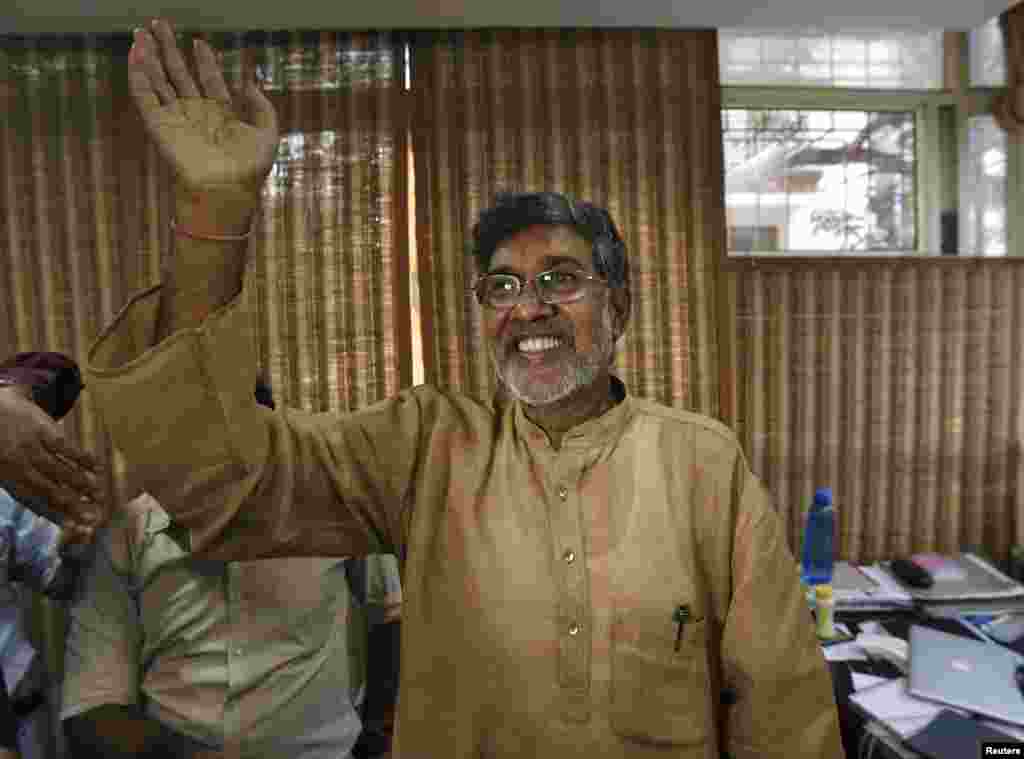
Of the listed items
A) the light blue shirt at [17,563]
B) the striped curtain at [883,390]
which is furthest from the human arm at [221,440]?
the striped curtain at [883,390]

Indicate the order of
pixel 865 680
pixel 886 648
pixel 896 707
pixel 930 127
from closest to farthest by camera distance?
pixel 896 707 → pixel 865 680 → pixel 886 648 → pixel 930 127

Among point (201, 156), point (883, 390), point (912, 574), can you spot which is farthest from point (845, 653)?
point (201, 156)

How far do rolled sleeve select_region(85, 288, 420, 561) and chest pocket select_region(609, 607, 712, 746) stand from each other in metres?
0.34

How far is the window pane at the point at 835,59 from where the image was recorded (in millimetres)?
2029

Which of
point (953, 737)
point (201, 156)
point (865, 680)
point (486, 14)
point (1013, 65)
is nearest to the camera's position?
point (201, 156)

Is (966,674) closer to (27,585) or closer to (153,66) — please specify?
(153,66)

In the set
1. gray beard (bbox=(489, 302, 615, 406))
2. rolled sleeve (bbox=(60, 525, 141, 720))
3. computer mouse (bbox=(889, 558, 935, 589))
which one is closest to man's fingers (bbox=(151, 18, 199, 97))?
gray beard (bbox=(489, 302, 615, 406))

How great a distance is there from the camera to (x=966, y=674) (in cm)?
137

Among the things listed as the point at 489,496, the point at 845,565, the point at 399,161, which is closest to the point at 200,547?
the point at 489,496

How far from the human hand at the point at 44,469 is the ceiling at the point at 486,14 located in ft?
4.07

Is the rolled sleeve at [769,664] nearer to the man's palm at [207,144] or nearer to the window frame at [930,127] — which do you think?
the man's palm at [207,144]

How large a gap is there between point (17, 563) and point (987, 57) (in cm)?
316

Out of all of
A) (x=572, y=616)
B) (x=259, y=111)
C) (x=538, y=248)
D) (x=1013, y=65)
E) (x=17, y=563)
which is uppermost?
(x=1013, y=65)

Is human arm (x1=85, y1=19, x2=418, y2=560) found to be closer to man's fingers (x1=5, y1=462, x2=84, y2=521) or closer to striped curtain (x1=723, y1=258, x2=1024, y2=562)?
man's fingers (x1=5, y1=462, x2=84, y2=521)
